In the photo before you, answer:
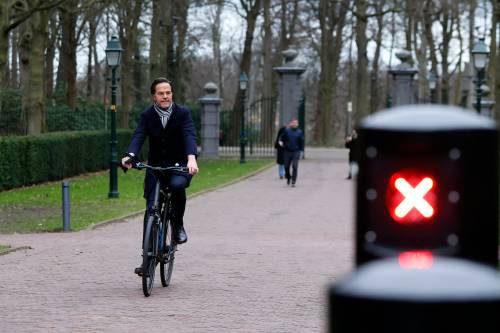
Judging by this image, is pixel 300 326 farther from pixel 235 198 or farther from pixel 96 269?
pixel 235 198

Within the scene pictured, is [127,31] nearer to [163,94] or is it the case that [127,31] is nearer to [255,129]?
[255,129]

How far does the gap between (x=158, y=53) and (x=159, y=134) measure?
27.8m

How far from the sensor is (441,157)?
1911 millimetres

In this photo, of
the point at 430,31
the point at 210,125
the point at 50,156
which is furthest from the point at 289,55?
the point at 50,156

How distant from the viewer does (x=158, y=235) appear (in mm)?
8539

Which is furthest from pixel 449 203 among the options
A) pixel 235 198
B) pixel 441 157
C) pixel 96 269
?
pixel 235 198

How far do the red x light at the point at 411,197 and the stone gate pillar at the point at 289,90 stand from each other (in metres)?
38.4

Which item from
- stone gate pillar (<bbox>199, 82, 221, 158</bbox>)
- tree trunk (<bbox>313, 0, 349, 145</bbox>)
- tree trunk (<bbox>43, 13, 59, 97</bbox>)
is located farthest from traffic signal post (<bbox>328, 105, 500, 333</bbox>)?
tree trunk (<bbox>313, 0, 349, 145</bbox>)

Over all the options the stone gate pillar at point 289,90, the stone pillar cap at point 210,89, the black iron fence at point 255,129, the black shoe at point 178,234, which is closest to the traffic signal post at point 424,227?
the black shoe at point 178,234

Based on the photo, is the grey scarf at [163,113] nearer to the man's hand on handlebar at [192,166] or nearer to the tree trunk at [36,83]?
A: the man's hand on handlebar at [192,166]

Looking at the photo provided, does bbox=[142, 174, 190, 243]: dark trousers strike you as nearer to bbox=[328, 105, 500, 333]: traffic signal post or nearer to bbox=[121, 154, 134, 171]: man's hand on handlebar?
bbox=[121, 154, 134, 171]: man's hand on handlebar

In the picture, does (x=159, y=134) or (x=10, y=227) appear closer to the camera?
(x=159, y=134)

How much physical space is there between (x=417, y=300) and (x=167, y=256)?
287 inches

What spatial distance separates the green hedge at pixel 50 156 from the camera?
2350 cm
